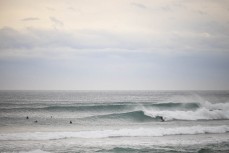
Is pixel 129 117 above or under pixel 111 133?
above

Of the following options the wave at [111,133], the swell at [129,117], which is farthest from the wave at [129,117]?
the wave at [111,133]

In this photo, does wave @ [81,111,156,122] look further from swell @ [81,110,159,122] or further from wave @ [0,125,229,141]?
wave @ [0,125,229,141]

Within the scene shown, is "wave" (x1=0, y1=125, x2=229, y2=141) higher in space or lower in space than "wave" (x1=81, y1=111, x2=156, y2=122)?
lower

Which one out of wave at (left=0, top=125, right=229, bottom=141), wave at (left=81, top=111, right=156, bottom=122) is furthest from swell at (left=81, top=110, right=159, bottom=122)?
wave at (left=0, top=125, right=229, bottom=141)

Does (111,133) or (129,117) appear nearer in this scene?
(111,133)

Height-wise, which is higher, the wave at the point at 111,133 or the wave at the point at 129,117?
the wave at the point at 129,117

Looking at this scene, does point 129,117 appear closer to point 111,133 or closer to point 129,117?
point 129,117

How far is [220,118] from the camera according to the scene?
2895cm

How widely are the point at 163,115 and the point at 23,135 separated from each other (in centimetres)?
1562

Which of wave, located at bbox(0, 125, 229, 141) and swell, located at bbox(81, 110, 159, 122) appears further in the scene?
swell, located at bbox(81, 110, 159, 122)

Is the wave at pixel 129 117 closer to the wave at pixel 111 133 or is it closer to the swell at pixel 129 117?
the swell at pixel 129 117

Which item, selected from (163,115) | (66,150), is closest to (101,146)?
(66,150)

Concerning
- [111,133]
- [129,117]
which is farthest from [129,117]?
[111,133]

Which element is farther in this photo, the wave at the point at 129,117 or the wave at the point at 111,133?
the wave at the point at 129,117
